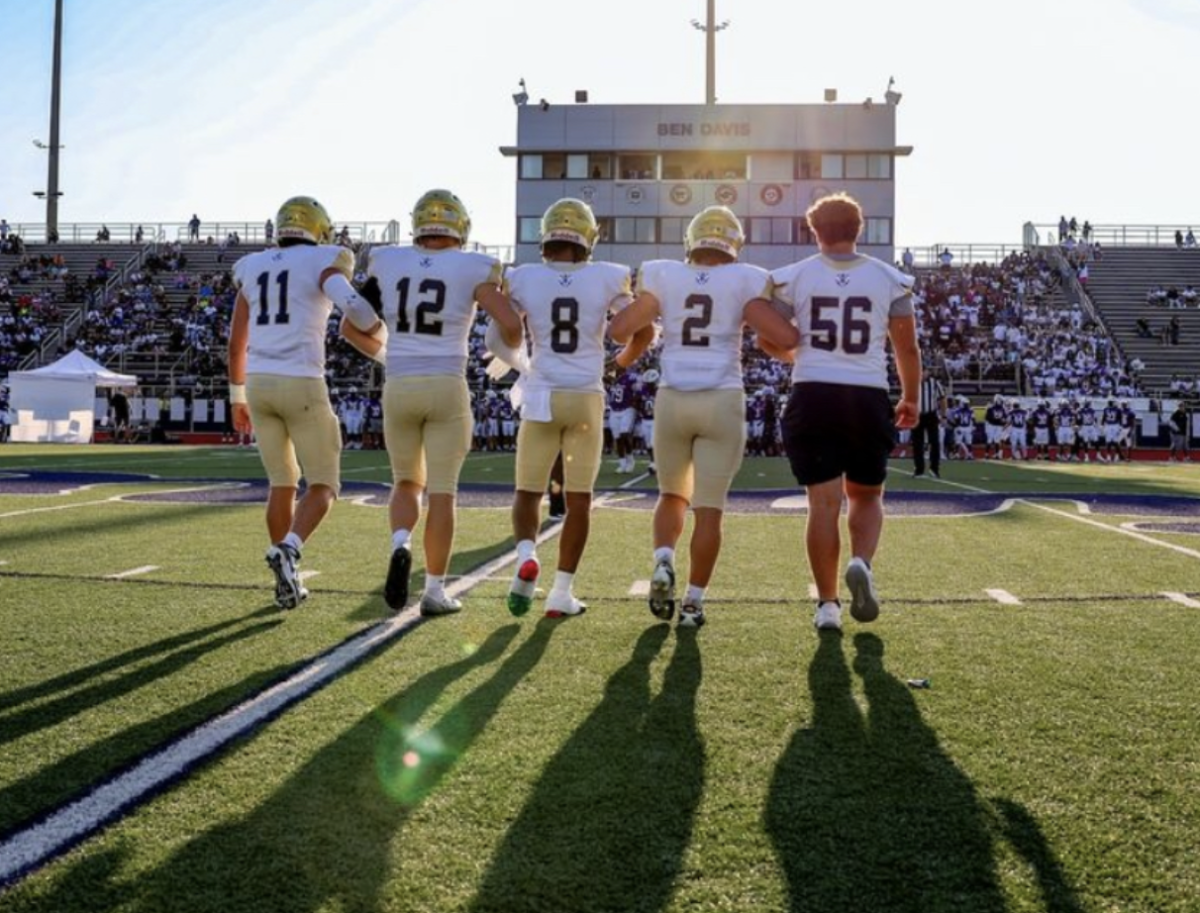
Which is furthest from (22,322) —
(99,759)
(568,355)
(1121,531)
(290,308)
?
(99,759)

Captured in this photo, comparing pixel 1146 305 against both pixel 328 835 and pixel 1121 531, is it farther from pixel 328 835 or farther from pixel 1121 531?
pixel 328 835

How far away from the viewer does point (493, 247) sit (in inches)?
1774

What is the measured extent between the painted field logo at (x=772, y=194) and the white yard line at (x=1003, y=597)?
39525 mm

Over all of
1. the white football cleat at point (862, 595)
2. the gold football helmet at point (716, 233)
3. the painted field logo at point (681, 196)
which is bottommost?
the white football cleat at point (862, 595)

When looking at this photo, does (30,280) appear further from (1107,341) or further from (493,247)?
(1107,341)

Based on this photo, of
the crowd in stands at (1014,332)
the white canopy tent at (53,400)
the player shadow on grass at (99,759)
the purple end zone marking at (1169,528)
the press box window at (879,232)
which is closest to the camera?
the player shadow on grass at (99,759)

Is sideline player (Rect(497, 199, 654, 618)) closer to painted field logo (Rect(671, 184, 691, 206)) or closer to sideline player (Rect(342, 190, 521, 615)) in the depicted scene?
sideline player (Rect(342, 190, 521, 615))

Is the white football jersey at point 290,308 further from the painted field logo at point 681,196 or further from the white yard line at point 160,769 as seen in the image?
the painted field logo at point 681,196

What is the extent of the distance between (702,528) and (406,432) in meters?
1.47

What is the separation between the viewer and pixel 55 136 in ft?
162

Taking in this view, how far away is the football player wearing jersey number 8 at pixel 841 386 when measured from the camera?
5047 millimetres

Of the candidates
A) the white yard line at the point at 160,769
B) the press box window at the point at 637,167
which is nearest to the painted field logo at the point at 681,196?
the press box window at the point at 637,167

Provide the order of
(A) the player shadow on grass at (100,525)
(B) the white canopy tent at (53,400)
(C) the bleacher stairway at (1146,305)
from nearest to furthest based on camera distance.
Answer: (A) the player shadow on grass at (100,525)
(B) the white canopy tent at (53,400)
(C) the bleacher stairway at (1146,305)

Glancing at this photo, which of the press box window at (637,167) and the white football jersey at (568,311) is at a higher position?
the press box window at (637,167)
